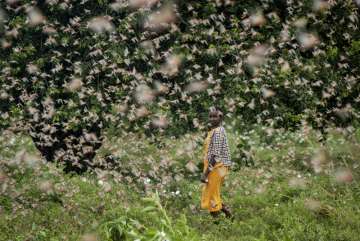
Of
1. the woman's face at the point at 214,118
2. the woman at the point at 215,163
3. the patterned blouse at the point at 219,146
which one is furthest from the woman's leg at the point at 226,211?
the woman's face at the point at 214,118

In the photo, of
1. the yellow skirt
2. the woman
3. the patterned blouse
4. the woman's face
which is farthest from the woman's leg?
the woman's face

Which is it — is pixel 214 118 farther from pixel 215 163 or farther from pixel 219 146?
pixel 215 163

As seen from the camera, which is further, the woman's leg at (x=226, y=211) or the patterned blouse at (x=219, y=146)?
the woman's leg at (x=226, y=211)

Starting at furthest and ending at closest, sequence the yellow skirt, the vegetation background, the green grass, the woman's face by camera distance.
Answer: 1. the vegetation background
2. the yellow skirt
3. the woman's face
4. the green grass

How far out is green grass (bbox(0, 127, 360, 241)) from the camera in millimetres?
8656

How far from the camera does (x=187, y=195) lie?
10352 mm

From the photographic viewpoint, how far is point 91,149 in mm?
12148

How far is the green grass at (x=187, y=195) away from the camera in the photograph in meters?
8.66

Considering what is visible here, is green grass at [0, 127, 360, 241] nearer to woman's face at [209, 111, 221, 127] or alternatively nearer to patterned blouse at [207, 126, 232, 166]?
patterned blouse at [207, 126, 232, 166]

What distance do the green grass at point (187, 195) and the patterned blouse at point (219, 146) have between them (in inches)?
43.5

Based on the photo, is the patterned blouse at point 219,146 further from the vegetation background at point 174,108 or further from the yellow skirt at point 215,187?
the vegetation background at point 174,108

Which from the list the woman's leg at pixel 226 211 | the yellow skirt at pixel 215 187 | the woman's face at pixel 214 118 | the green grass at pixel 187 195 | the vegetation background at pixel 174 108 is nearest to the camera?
the green grass at pixel 187 195

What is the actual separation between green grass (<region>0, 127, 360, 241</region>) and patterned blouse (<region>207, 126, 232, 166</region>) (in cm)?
110

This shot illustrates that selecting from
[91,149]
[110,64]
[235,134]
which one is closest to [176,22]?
[110,64]
